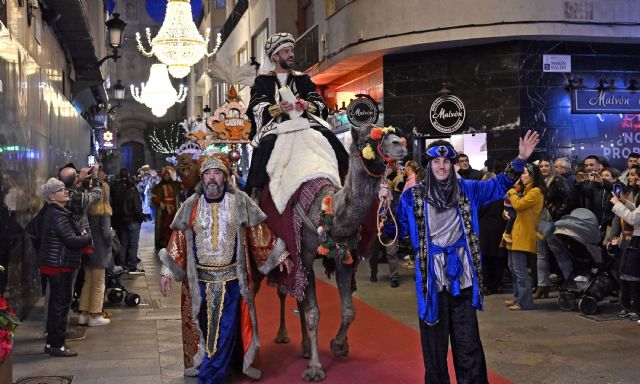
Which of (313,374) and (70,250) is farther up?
(70,250)

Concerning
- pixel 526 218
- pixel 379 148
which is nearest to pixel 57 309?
pixel 379 148

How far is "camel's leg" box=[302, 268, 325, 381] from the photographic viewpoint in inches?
283

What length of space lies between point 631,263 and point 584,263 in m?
1.07

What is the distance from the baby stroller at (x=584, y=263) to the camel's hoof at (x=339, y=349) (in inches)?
148

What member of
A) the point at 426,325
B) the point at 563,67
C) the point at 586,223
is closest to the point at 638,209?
the point at 586,223

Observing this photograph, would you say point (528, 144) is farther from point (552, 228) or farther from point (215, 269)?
point (552, 228)

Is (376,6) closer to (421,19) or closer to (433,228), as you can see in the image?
(421,19)

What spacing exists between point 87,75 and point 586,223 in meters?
17.8

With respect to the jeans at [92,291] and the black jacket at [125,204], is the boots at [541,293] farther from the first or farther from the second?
the black jacket at [125,204]

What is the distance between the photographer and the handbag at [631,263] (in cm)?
940

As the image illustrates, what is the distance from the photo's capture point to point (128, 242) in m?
15.6

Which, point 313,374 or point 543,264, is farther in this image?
point 543,264

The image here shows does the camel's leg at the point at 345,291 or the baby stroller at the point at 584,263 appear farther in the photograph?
the baby stroller at the point at 584,263

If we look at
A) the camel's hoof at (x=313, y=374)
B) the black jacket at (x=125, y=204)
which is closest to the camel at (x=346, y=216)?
the camel's hoof at (x=313, y=374)
